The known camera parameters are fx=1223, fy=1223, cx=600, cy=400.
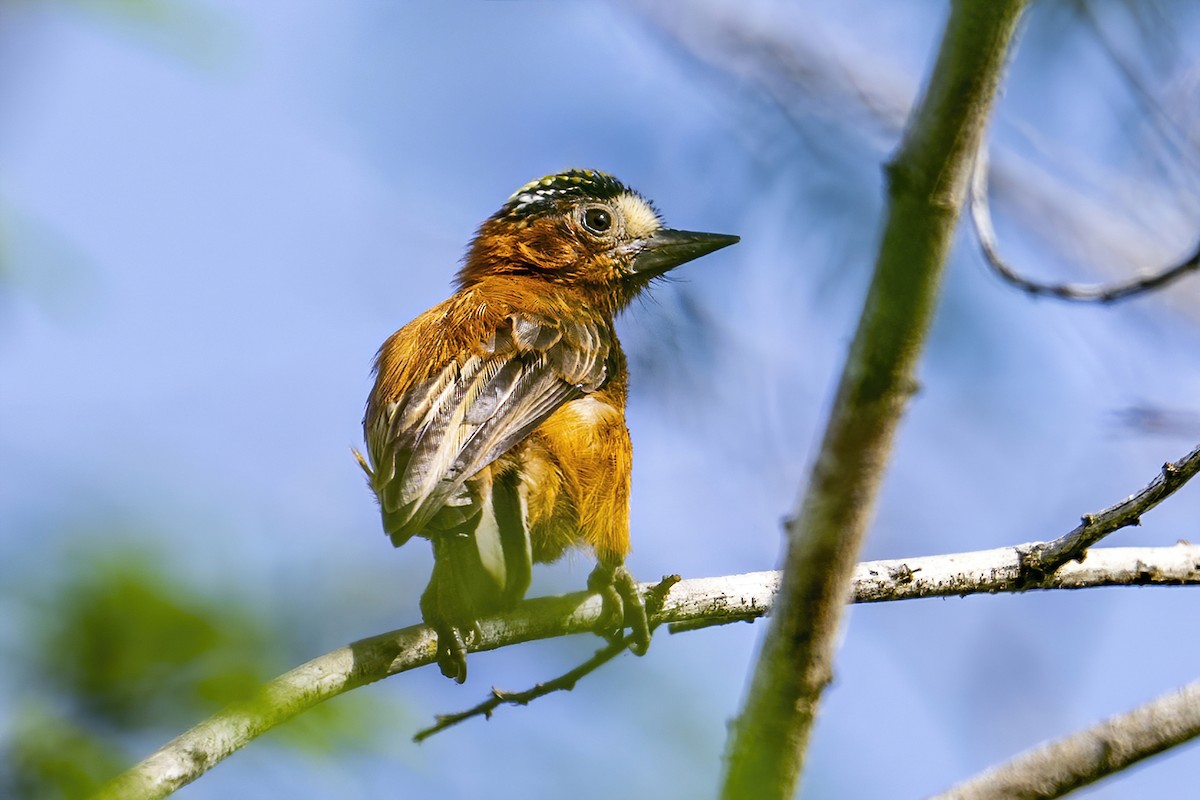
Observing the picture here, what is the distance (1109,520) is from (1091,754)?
902 millimetres

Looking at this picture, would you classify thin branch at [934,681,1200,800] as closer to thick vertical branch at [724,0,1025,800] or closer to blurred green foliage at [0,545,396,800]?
thick vertical branch at [724,0,1025,800]

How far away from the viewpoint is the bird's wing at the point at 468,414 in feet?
12.3

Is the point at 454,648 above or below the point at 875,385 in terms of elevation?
above

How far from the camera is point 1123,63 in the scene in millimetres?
5926

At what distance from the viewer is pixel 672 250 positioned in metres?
5.64

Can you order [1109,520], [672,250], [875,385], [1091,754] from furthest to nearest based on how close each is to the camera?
[672,250] → [1109,520] → [1091,754] → [875,385]

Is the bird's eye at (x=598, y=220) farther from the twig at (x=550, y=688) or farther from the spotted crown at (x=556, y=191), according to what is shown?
the twig at (x=550, y=688)

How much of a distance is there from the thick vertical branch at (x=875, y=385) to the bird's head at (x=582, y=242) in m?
3.34

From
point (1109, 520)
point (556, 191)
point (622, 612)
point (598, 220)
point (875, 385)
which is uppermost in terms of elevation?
point (556, 191)

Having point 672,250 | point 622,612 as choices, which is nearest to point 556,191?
point 672,250

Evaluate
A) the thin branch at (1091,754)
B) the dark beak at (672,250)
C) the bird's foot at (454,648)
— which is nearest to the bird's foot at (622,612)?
the bird's foot at (454,648)

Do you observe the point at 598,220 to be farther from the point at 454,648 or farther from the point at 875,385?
the point at 875,385

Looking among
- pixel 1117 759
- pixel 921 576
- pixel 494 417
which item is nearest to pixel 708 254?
pixel 494 417

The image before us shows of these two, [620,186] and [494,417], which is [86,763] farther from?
[620,186]
